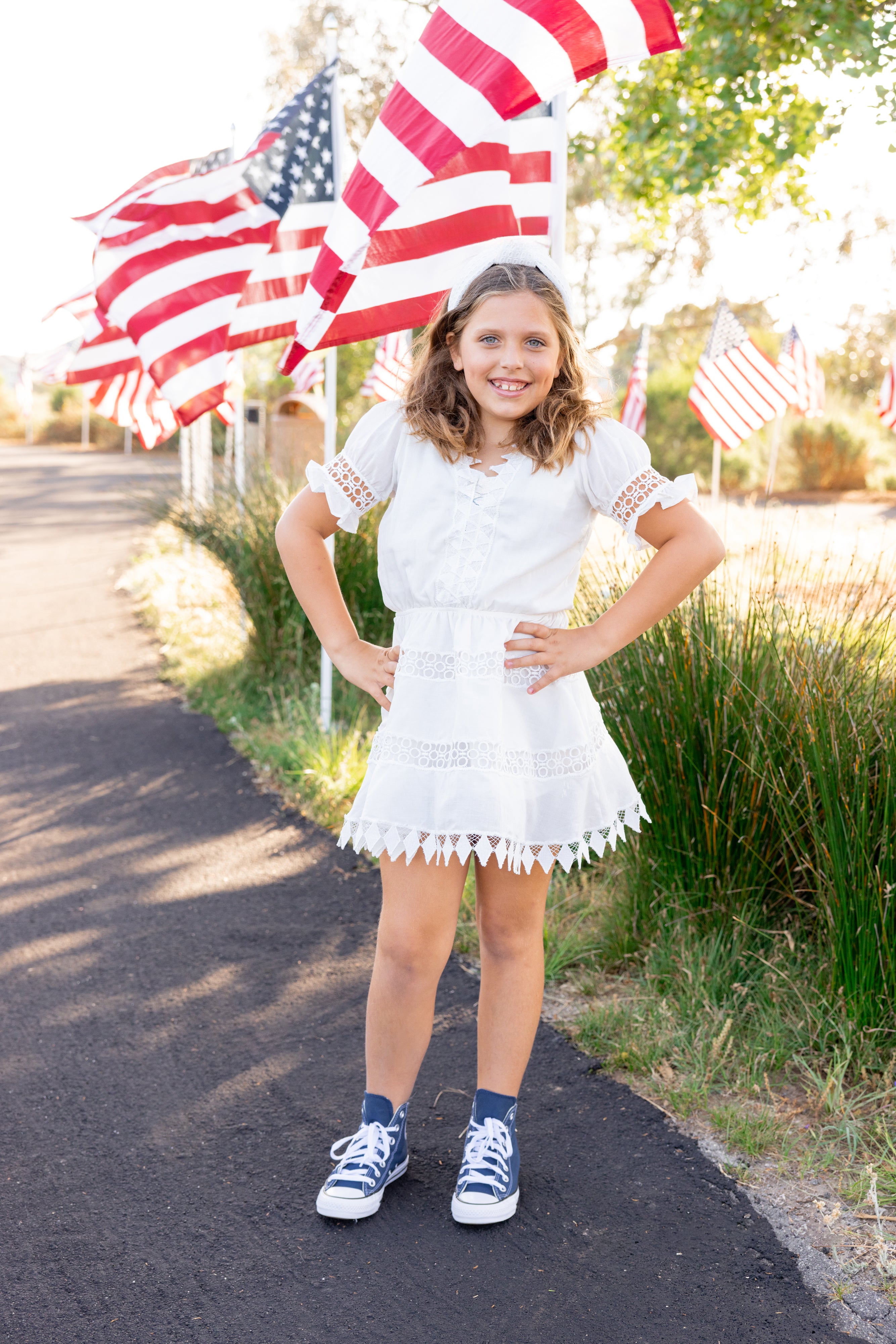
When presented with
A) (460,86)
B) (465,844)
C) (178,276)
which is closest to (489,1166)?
(465,844)

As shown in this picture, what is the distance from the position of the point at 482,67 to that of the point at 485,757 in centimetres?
218

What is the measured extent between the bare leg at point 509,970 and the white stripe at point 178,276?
4230 mm

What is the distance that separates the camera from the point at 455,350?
2340 mm

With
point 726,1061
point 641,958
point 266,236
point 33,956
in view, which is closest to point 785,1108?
point 726,1061

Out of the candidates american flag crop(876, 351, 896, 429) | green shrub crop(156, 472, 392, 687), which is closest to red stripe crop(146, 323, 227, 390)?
green shrub crop(156, 472, 392, 687)

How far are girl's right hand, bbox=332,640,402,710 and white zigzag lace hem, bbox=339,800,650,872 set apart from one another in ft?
0.88

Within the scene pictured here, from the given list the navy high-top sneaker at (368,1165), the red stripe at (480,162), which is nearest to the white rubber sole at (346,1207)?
the navy high-top sneaker at (368,1165)

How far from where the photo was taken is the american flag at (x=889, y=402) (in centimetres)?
1384

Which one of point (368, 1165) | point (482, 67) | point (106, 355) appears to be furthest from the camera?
point (106, 355)

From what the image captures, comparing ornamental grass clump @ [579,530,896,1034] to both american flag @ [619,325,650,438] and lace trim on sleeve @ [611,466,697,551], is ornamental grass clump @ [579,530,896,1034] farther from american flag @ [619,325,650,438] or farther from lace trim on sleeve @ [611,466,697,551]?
american flag @ [619,325,650,438]

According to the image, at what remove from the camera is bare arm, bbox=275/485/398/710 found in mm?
2412

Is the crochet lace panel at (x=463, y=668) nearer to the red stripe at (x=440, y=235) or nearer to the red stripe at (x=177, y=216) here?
the red stripe at (x=440, y=235)

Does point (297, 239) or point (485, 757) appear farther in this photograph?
point (297, 239)

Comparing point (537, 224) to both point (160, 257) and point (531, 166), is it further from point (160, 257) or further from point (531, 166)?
A: point (160, 257)
